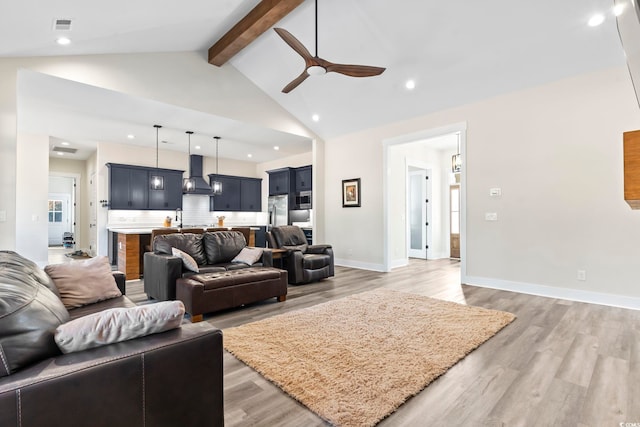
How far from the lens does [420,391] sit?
195 centimetres

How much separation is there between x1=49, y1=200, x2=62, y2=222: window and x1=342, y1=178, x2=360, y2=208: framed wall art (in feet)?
39.5

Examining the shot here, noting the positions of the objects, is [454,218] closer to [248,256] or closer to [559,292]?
[559,292]

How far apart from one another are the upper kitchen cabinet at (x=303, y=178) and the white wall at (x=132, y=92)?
151 cm

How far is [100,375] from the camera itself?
1.05 metres

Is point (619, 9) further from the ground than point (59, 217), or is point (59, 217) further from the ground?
point (619, 9)

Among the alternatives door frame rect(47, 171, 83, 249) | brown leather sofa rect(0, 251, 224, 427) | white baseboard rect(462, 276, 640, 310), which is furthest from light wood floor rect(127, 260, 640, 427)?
door frame rect(47, 171, 83, 249)

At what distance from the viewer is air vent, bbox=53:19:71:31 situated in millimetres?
3221

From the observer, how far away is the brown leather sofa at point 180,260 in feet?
11.5

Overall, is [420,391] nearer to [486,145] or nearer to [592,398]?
[592,398]

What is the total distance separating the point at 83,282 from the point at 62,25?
2.88 metres

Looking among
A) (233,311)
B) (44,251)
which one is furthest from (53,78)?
(44,251)

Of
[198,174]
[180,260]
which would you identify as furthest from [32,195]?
[180,260]

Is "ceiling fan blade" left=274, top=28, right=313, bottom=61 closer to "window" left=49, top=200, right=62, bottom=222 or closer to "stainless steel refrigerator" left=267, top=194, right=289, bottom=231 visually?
"stainless steel refrigerator" left=267, top=194, right=289, bottom=231

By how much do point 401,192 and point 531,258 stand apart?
2930mm
